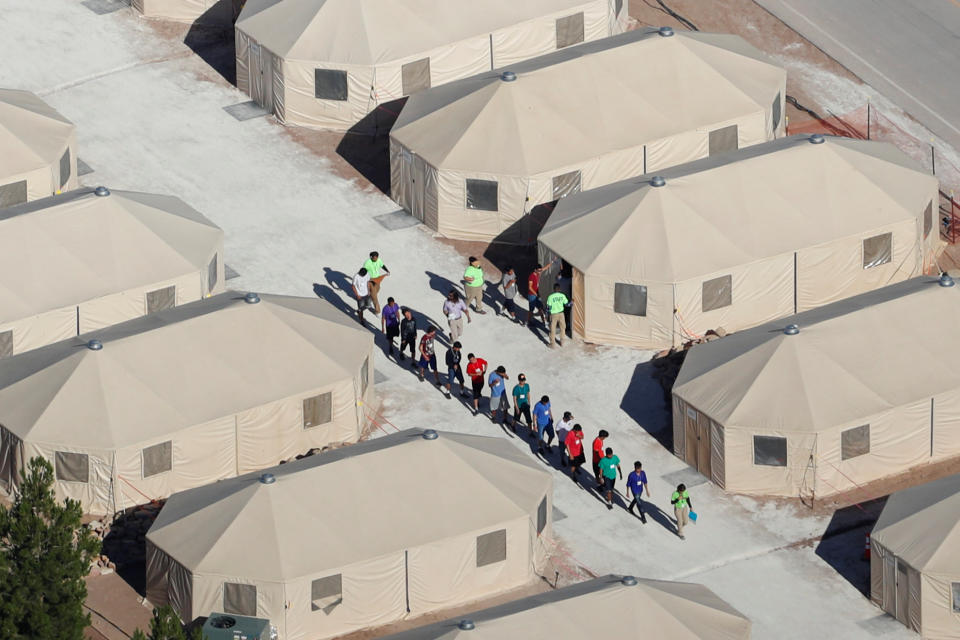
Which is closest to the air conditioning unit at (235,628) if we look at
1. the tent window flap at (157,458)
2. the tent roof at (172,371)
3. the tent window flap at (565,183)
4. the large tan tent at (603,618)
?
the large tan tent at (603,618)

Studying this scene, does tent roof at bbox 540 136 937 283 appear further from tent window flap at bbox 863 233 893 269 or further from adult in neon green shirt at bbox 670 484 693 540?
adult in neon green shirt at bbox 670 484 693 540

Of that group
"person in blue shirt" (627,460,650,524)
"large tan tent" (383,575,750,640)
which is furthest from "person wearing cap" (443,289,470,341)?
"large tan tent" (383,575,750,640)

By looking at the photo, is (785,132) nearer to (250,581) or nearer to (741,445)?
(741,445)

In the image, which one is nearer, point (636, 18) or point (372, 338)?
point (372, 338)

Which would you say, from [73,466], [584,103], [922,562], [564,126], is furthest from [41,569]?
[584,103]

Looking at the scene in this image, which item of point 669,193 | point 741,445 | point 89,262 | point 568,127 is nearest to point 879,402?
point 741,445

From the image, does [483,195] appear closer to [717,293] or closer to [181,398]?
[717,293]
